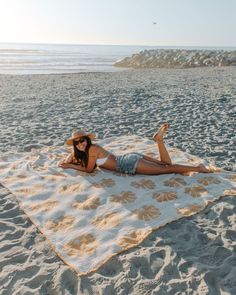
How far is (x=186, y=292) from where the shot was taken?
3250 mm

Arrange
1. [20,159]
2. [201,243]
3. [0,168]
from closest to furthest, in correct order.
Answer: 1. [201,243]
2. [0,168]
3. [20,159]

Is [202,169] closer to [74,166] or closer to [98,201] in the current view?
[98,201]

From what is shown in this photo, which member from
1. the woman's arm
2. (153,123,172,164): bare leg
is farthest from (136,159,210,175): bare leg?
the woman's arm

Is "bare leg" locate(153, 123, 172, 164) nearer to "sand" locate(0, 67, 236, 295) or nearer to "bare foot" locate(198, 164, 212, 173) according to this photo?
"bare foot" locate(198, 164, 212, 173)

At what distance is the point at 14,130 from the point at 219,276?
6.55 meters

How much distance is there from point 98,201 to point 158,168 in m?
1.21

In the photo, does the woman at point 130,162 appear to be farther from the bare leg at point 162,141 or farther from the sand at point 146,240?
the sand at point 146,240

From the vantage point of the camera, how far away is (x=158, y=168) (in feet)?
18.2

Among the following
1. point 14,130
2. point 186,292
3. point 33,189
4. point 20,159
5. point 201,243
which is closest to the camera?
point 186,292

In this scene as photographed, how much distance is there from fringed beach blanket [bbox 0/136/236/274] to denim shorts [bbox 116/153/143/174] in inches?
4.1

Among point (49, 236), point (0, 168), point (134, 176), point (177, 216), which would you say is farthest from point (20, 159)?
point (177, 216)

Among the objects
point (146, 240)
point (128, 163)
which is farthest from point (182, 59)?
point (146, 240)

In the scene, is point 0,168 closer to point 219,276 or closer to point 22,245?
point 22,245

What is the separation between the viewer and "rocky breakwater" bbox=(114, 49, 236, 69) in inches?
1263
